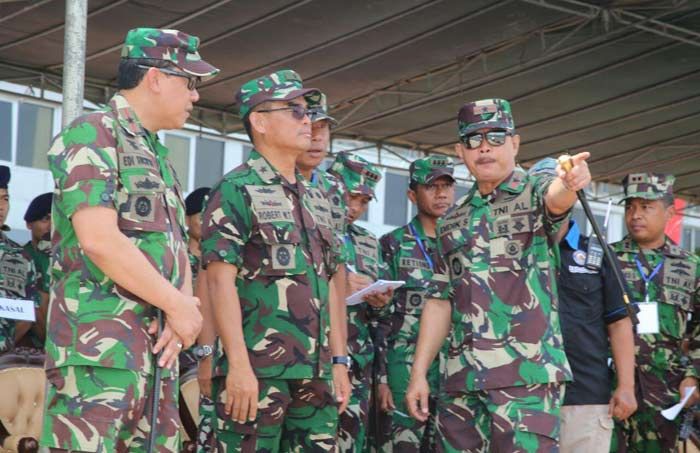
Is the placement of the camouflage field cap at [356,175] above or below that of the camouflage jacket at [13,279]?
above

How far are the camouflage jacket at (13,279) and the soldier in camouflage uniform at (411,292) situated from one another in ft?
7.38

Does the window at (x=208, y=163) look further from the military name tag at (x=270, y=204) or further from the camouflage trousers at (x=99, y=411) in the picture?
the camouflage trousers at (x=99, y=411)

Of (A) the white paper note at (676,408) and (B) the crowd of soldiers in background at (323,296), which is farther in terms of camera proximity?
(A) the white paper note at (676,408)

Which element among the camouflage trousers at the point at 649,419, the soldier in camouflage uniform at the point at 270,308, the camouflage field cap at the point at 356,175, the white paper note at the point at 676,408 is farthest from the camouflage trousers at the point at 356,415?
the soldier in camouflage uniform at the point at 270,308

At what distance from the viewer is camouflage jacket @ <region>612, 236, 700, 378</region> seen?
282 inches

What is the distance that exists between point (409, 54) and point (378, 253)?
10.4 feet

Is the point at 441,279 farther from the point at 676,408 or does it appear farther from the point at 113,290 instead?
the point at 676,408

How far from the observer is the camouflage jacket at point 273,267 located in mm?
4797

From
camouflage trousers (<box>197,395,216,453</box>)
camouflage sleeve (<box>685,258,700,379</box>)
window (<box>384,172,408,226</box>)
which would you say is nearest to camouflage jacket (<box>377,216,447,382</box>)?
camouflage trousers (<box>197,395,216,453</box>)

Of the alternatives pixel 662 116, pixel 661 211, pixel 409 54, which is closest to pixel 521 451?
pixel 661 211

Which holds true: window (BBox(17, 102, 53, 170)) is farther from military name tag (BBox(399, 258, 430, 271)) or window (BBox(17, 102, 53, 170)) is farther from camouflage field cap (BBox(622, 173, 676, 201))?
camouflage field cap (BBox(622, 173, 676, 201))

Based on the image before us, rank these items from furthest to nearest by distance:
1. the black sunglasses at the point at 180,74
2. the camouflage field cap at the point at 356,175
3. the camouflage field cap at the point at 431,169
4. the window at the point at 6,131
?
the window at the point at 6,131 < the camouflage field cap at the point at 431,169 < the camouflage field cap at the point at 356,175 < the black sunglasses at the point at 180,74

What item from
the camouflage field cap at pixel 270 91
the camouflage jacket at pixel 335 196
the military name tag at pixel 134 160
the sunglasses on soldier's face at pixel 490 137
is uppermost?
the camouflage field cap at pixel 270 91

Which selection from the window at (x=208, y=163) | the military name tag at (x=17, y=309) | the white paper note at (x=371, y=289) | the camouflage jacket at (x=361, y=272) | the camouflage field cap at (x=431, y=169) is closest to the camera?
the white paper note at (x=371, y=289)
